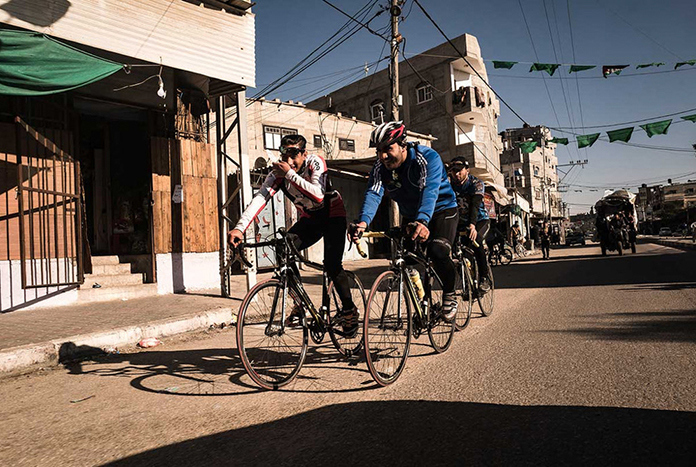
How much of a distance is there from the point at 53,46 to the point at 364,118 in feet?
110

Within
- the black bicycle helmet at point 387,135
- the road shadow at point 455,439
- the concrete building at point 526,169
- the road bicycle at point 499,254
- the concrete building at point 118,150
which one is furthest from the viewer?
the concrete building at point 526,169

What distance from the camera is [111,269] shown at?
931cm

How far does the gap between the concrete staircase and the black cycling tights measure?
18.9 ft

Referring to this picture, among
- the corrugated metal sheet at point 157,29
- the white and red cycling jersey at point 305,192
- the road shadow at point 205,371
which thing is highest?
the corrugated metal sheet at point 157,29

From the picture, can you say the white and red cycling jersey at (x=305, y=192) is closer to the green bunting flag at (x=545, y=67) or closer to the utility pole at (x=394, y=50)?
the utility pole at (x=394, y=50)

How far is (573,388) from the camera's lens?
3.16 m

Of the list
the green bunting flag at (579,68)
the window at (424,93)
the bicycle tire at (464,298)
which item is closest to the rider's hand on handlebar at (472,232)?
the bicycle tire at (464,298)

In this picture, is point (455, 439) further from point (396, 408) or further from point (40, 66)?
point (40, 66)

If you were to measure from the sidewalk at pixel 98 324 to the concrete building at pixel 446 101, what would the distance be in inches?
1026

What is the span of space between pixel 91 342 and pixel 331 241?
10.3 feet

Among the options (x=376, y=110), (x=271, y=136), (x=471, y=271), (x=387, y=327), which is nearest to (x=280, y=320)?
(x=387, y=327)

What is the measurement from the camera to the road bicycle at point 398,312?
3.60 metres

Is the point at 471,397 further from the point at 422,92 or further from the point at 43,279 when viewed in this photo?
the point at 422,92

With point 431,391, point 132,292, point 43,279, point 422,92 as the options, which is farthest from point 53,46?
point 422,92
